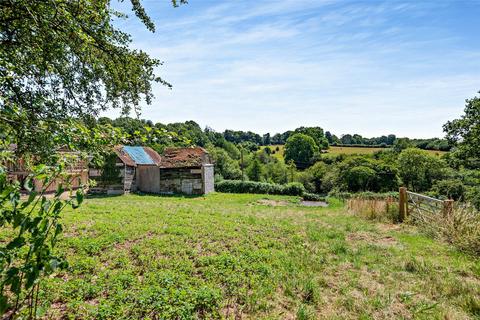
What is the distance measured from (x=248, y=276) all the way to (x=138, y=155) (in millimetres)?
23533

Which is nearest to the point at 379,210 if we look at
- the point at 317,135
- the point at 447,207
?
the point at 447,207

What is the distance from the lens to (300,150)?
59062 mm

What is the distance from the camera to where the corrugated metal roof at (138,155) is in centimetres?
2579

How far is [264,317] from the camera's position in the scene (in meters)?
4.15

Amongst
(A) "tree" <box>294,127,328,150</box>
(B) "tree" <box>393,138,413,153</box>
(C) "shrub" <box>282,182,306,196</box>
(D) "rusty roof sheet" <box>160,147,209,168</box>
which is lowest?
(C) "shrub" <box>282,182,306,196</box>

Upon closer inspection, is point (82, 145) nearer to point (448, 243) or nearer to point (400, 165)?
point (448, 243)

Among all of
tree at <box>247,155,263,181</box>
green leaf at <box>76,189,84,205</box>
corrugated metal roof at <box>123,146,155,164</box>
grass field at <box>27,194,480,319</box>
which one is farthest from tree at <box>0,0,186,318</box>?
tree at <box>247,155,263,181</box>

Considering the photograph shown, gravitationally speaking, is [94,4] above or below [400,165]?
above

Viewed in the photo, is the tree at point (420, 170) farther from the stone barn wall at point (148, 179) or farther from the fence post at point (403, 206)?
the stone barn wall at point (148, 179)

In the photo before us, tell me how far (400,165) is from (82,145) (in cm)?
4519

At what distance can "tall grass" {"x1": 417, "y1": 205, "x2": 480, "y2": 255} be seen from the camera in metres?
7.19

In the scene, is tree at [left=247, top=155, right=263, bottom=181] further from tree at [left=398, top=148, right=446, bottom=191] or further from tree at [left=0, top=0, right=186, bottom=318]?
tree at [left=0, top=0, right=186, bottom=318]

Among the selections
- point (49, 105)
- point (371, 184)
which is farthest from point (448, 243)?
point (371, 184)

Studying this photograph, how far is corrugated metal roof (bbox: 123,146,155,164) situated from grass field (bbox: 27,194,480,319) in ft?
57.8
